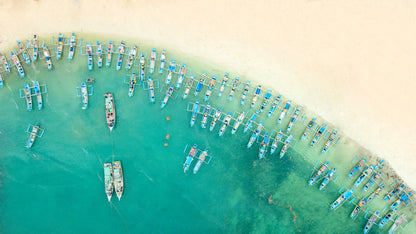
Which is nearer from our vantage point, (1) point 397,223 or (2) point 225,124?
(1) point 397,223

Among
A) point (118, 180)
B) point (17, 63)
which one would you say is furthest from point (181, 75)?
point (17, 63)

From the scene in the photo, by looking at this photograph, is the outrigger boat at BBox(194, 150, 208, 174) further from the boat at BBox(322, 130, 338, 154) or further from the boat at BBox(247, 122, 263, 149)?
the boat at BBox(322, 130, 338, 154)

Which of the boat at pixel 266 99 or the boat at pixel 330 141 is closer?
the boat at pixel 330 141

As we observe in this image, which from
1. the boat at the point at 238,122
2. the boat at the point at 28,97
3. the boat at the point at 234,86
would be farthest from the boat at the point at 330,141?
the boat at the point at 28,97

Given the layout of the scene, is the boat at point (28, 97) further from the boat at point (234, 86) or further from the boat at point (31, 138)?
the boat at point (234, 86)

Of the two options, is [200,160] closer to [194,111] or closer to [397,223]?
[194,111]

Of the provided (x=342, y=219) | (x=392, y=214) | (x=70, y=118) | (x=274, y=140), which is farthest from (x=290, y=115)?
(x=70, y=118)
